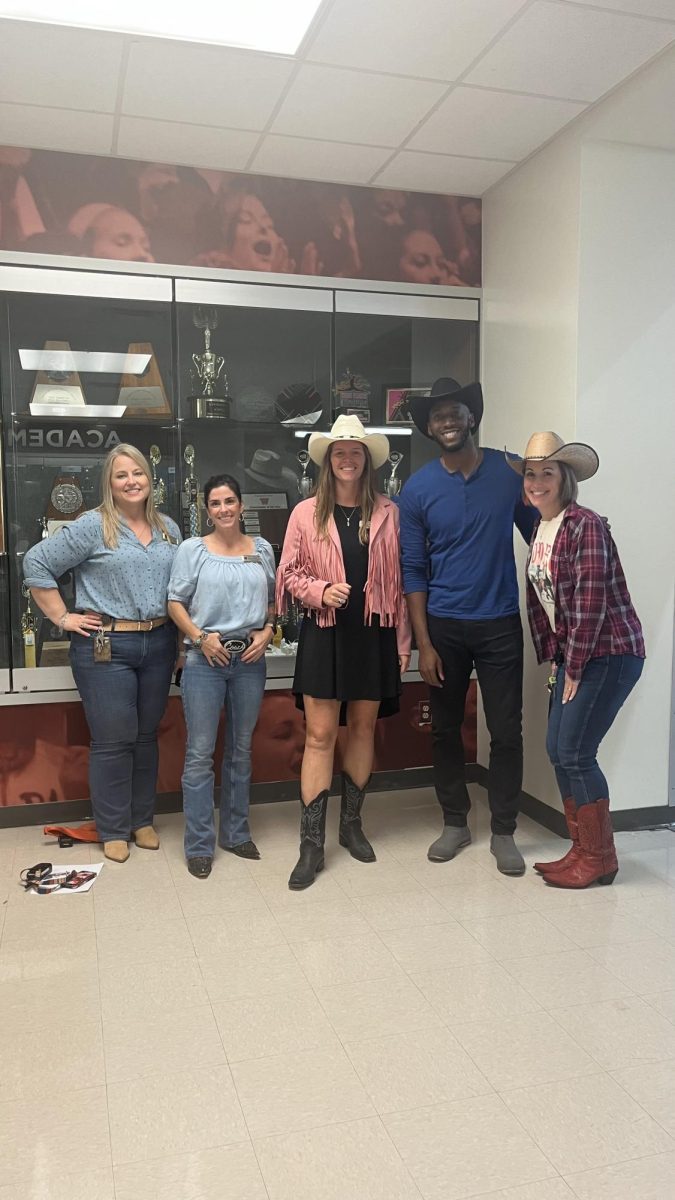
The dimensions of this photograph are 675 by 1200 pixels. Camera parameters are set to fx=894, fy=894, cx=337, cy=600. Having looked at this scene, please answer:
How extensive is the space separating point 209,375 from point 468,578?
1.60 m

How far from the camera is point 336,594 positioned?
10.5 ft

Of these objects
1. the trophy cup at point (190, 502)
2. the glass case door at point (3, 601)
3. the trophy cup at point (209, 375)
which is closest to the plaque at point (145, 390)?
the trophy cup at point (209, 375)

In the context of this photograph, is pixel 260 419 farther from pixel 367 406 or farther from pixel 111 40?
pixel 111 40

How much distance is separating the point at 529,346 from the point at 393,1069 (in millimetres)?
2925

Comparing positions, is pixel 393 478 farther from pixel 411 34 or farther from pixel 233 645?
pixel 411 34

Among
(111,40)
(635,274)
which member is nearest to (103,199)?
(111,40)

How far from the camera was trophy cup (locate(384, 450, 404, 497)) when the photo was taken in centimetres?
432

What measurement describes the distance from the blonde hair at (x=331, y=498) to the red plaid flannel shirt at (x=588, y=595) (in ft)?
2.28

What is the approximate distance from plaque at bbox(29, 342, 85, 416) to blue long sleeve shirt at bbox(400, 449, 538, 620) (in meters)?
1.58

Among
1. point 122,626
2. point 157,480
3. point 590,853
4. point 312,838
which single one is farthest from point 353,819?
point 157,480

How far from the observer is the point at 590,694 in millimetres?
3098

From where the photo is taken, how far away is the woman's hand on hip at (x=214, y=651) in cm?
328

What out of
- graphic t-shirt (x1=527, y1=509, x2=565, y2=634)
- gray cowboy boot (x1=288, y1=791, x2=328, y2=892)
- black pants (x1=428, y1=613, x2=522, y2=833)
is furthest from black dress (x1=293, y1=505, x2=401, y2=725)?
graphic t-shirt (x1=527, y1=509, x2=565, y2=634)

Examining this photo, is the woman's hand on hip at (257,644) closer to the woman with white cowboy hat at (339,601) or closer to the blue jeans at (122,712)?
the woman with white cowboy hat at (339,601)
